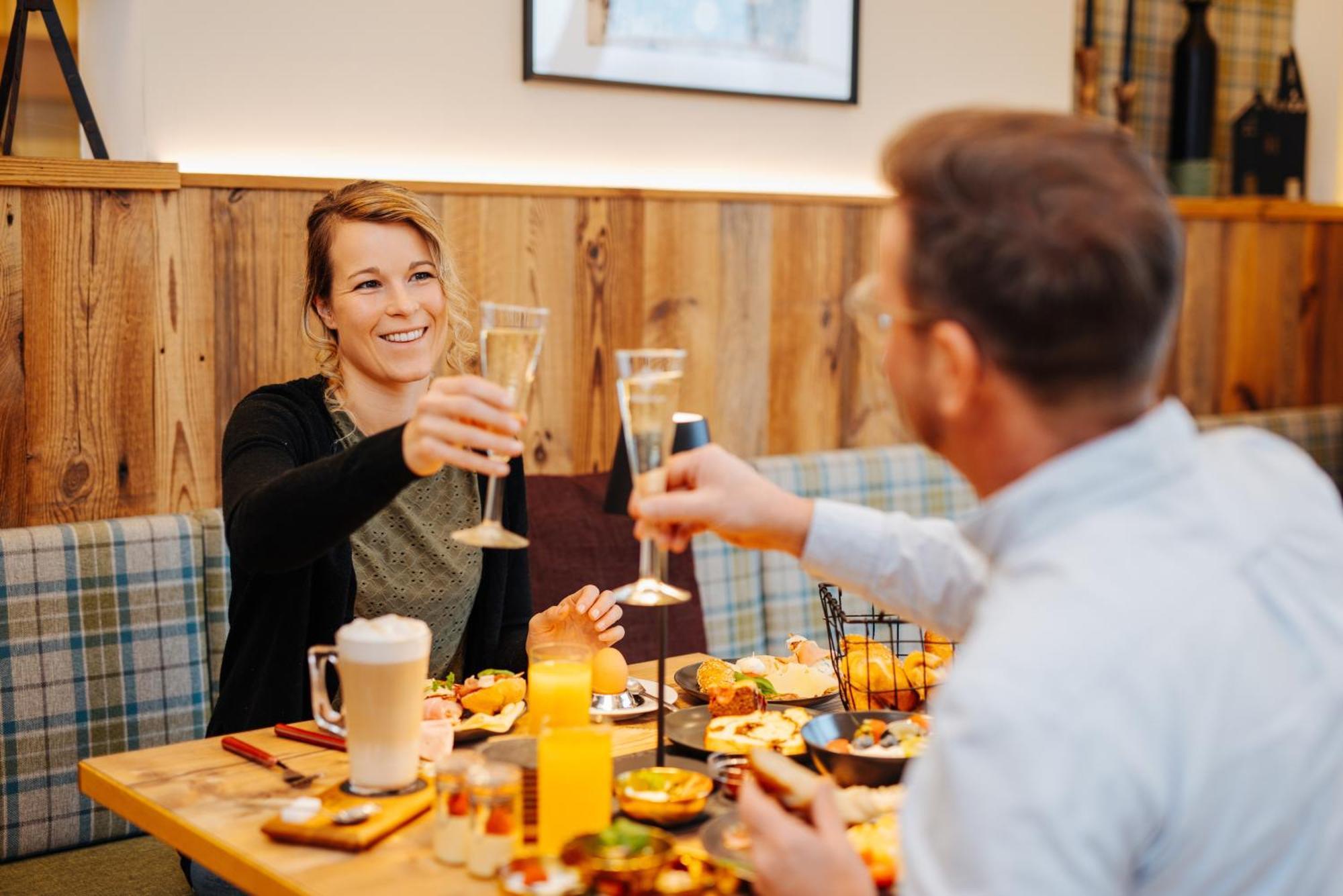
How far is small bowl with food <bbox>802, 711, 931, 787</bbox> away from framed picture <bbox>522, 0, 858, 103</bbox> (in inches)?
77.4

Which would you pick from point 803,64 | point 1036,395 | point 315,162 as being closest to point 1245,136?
point 803,64

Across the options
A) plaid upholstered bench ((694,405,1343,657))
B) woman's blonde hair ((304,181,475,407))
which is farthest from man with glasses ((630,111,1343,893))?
plaid upholstered bench ((694,405,1343,657))

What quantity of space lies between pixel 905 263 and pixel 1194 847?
462mm

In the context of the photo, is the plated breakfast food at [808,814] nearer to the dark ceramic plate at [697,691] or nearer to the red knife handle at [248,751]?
the dark ceramic plate at [697,691]

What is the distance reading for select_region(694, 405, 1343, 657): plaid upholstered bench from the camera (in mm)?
3145

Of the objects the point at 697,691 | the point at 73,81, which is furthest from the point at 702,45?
the point at 697,691

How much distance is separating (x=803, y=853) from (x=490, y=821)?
0.30 metres

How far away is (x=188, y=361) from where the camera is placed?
2713 mm

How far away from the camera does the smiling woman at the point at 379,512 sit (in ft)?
6.48

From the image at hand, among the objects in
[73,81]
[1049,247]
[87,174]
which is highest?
[73,81]

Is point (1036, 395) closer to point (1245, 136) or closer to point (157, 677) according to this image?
point (157, 677)

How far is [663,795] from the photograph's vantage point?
4.59 ft

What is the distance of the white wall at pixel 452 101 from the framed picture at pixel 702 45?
0.13ft

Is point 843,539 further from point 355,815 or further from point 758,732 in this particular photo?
point 355,815
